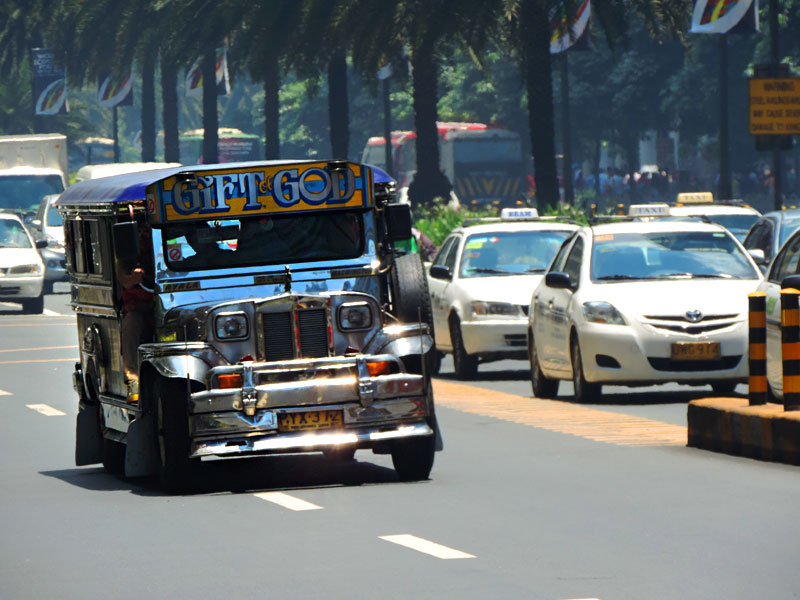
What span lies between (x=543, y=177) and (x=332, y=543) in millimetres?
24218

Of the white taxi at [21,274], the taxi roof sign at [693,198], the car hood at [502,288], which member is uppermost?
the car hood at [502,288]

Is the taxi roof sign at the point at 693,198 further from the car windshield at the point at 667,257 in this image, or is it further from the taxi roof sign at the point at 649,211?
the car windshield at the point at 667,257

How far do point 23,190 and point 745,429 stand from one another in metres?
40.6

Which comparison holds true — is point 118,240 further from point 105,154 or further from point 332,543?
point 105,154

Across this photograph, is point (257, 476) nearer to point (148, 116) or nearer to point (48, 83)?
point (148, 116)

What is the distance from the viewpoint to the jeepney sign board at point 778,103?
33094 mm

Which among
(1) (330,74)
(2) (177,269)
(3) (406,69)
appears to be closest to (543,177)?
(1) (330,74)

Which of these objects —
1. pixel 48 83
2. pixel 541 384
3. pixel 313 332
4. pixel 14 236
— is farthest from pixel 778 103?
pixel 48 83

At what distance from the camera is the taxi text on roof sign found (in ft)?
39.9

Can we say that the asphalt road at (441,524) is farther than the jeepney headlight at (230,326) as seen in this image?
No

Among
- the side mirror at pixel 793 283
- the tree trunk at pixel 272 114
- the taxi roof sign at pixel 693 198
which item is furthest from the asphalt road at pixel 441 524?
the tree trunk at pixel 272 114

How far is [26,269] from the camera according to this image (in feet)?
115

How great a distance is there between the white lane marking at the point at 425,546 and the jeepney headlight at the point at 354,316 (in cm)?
252

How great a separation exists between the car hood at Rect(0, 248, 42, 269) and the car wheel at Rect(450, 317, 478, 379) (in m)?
14.8
